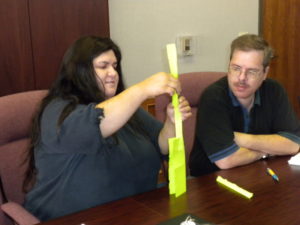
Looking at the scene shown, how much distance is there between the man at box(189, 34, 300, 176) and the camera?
1698 millimetres

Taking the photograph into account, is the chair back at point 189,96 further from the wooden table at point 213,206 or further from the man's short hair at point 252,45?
the wooden table at point 213,206

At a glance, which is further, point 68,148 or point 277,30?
point 277,30

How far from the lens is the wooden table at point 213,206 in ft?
3.83

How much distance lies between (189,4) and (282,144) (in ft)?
6.19

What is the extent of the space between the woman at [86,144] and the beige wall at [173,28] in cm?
135

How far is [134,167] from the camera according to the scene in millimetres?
1593

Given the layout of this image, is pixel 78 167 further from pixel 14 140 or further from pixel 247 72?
pixel 247 72

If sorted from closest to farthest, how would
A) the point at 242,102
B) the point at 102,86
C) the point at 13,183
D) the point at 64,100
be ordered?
the point at 64,100 < the point at 102,86 < the point at 13,183 < the point at 242,102

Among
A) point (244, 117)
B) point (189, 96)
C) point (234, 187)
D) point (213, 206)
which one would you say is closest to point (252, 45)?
point (244, 117)

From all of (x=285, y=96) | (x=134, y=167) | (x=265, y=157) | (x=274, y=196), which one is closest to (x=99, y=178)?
(x=134, y=167)

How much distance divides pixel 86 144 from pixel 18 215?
352 mm

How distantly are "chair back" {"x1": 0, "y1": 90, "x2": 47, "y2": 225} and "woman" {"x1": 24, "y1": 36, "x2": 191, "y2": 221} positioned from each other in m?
0.08

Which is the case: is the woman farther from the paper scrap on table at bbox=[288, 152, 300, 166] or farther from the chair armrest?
the paper scrap on table at bbox=[288, 152, 300, 166]

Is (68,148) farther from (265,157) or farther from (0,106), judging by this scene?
(265,157)
